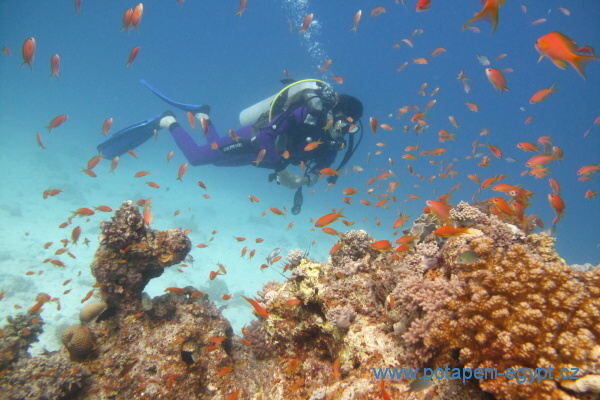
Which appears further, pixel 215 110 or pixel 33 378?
pixel 215 110

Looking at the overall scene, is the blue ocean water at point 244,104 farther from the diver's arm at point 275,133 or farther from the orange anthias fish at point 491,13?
the orange anthias fish at point 491,13

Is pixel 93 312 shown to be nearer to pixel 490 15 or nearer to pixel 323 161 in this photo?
pixel 490 15

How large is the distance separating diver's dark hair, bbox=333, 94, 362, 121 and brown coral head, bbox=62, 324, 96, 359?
8157mm

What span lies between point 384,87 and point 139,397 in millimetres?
72283

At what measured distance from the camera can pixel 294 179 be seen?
998 centimetres

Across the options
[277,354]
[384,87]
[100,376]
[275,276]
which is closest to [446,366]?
[277,354]

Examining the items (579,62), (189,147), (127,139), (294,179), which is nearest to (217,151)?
(189,147)

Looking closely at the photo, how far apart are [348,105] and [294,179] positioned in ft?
10.8

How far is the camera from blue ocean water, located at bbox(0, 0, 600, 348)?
71.6ft

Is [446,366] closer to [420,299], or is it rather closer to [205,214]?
[420,299]

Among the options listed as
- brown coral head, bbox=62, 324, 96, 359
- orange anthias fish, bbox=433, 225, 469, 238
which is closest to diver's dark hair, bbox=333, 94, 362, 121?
orange anthias fish, bbox=433, 225, 469, 238

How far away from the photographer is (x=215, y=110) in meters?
71.1

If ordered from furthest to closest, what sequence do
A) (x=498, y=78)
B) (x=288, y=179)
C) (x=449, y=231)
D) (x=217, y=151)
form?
(x=217, y=151) → (x=288, y=179) → (x=498, y=78) → (x=449, y=231)

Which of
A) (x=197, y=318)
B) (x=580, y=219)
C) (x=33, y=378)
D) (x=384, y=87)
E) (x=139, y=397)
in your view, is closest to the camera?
(x=33, y=378)
